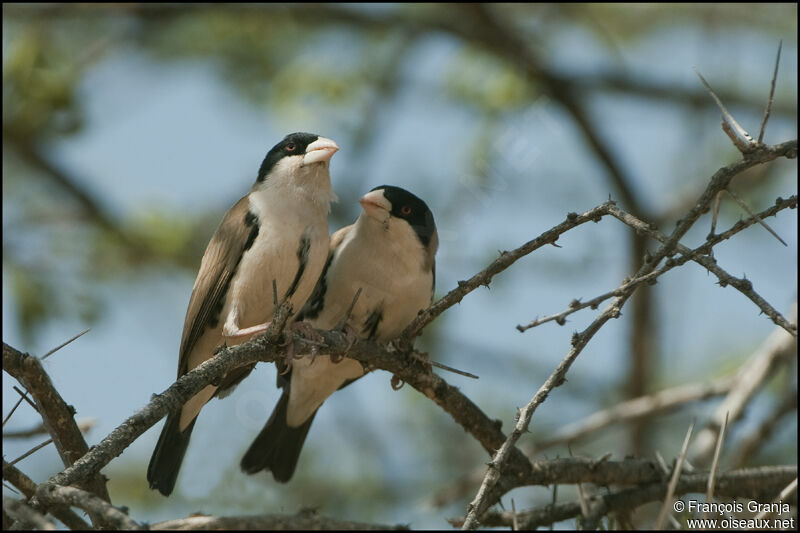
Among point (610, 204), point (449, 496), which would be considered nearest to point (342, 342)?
point (610, 204)

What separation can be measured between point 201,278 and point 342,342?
3.17 feet

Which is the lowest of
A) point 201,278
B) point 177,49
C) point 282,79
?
point 201,278

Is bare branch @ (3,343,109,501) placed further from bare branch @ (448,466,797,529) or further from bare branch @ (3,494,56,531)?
bare branch @ (448,466,797,529)

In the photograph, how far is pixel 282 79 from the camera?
25.9 feet

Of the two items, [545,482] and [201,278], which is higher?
[201,278]

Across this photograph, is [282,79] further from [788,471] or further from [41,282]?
[788,471]

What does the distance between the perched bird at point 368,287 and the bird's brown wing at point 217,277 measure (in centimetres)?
54

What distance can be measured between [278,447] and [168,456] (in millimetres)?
833

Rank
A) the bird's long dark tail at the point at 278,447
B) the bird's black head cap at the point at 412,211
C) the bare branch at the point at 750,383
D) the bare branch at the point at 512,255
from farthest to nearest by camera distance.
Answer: the bare branch at the point at 750,383
the bird's long dark tail at the point at 278,447
the bird's black head cap at the point at 412,211
the bare branch at the point at 512,255

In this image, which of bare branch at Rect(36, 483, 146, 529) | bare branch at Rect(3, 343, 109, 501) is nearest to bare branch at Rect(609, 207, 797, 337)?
bare branch at Rect(36, 483, 146, 529)

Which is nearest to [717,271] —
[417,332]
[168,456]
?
[417,332]

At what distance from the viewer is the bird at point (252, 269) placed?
13.9ft

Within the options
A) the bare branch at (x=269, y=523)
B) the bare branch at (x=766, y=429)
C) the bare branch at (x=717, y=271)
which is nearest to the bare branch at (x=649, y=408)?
the bare branch at (x=766, y=429)

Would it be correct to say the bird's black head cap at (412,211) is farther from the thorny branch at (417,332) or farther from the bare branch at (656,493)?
the bare branch at (656,493)
